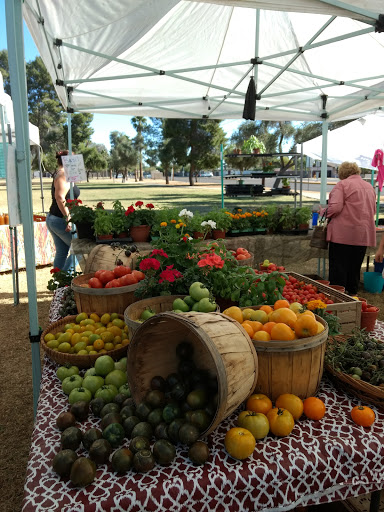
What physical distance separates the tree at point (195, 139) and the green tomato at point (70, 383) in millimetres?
34198

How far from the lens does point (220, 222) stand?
5629 millimetres

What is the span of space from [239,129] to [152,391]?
4487cm

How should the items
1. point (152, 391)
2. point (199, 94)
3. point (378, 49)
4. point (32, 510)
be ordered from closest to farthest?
point (32, 510), point (152, 391), point (378, 49), point (199, 94)

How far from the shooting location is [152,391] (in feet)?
4.80

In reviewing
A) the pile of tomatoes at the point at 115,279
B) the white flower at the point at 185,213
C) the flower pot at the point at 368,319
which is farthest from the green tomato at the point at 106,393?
the white flower at the point at 185,213

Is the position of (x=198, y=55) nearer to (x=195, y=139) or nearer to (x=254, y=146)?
(x=254, y=146)

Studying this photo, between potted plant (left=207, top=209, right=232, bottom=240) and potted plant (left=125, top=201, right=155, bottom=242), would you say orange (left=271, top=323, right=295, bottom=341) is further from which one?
potted plant (left=207, top=209, right=232, bottom=240)

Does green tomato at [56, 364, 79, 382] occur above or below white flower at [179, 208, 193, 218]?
below

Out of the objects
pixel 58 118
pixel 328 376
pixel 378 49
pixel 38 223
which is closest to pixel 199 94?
pixel 378 49

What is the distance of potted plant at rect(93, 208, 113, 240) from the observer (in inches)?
197

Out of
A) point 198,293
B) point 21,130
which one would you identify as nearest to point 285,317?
point 198,293

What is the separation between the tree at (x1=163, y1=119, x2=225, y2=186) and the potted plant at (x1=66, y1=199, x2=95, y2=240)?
3058 centimetres

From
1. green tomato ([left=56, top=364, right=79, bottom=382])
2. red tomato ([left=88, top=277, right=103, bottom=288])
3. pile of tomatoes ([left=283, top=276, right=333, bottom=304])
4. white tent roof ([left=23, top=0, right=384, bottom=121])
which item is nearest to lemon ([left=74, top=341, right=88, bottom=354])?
green tomato ([left=56, top=364, right=79, bottom=382])

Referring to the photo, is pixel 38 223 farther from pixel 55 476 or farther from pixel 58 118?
pixel 58 118
